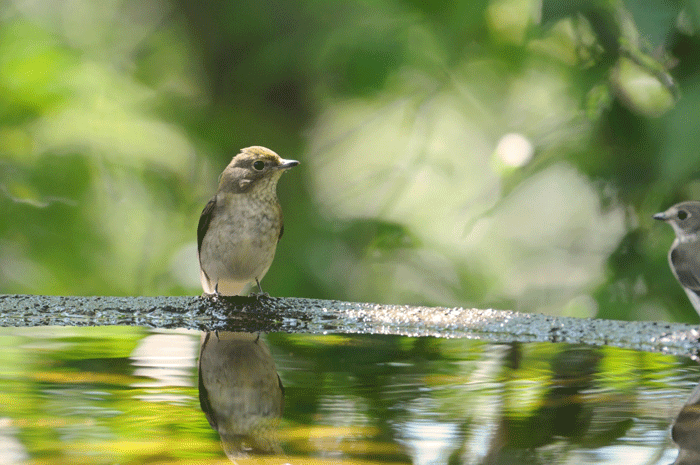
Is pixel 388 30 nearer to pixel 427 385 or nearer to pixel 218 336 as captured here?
pixel 218 336

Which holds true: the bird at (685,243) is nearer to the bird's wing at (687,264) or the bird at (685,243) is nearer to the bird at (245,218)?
the bird's wing at (687,264)

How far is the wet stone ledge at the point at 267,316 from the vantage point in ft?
7.20

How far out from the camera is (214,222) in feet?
10.0

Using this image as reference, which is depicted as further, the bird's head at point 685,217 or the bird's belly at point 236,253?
the bird's belly at point 236,253

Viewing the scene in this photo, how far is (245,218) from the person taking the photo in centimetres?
298

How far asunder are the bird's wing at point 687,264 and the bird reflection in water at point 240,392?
4.56ft

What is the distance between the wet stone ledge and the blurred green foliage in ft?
5.10

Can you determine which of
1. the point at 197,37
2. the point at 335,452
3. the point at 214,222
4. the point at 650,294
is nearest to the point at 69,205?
the point at 197,37

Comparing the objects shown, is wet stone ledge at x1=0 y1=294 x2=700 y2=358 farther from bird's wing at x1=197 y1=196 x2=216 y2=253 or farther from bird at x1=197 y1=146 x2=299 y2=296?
bird's wing at x1=197 y1=196 x2=216 y2=253

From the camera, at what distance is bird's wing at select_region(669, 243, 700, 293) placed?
260 centimetres

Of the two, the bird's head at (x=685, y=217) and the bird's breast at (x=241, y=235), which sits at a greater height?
the bird's breast at (x=241, y=235)

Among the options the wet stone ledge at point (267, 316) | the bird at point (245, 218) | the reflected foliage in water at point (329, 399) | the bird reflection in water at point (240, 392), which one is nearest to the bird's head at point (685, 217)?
Answer: the wet stone ledge at point (267, 316)

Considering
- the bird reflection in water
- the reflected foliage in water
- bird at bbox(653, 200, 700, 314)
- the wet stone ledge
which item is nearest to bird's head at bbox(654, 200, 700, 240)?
bird at bbox(653, 200, 700, 314)

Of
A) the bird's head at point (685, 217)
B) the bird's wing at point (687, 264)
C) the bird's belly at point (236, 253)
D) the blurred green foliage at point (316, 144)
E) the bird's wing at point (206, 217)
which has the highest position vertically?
the blurred green foliage at point (316, 144)
